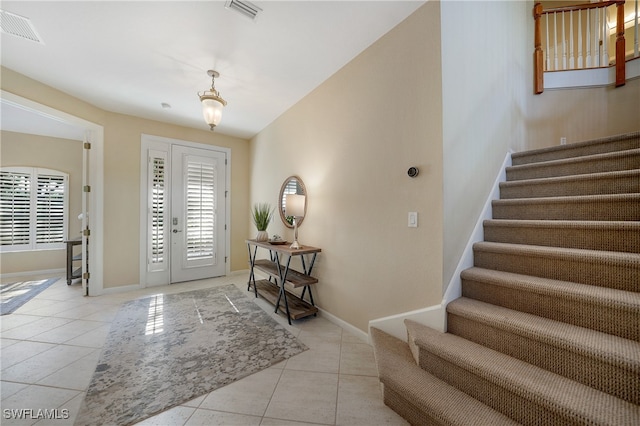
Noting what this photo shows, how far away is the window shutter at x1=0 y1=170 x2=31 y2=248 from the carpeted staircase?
6786 mm

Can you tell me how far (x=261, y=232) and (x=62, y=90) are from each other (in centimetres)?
318

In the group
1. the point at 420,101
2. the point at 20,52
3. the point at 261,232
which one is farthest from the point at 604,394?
the point at 20,52

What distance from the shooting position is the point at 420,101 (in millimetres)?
1825

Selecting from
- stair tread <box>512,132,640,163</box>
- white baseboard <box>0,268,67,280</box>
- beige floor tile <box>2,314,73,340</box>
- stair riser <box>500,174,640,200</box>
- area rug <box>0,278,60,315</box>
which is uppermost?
stair tread <box>512,132,640,163</box>

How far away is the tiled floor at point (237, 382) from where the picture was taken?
1.40 meters

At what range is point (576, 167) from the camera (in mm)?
2033

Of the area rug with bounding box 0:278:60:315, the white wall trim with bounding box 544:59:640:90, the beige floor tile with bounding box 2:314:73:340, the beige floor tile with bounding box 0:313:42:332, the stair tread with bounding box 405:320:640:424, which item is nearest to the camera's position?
the stair tread with bounding box 405:320:640:424

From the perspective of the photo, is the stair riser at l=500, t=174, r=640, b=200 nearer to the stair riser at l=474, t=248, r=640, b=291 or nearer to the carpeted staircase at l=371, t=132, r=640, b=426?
the carpeted staircase at l=371, t=132, r=640, b=426

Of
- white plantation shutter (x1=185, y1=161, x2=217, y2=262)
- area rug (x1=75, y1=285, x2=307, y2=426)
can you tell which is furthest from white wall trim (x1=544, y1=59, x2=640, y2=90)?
white plantation shutter (x1=185, y1=161, x2=217, y2=262)

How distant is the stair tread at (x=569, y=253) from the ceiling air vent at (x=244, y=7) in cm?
264

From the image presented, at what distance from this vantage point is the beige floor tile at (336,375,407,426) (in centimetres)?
137

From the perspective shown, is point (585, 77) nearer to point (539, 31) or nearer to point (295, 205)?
point (539, 31)

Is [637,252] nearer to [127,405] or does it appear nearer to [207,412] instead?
[207,412]

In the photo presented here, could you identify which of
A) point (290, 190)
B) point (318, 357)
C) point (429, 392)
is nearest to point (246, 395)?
point (318, 357)
